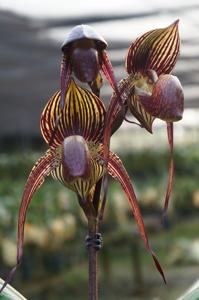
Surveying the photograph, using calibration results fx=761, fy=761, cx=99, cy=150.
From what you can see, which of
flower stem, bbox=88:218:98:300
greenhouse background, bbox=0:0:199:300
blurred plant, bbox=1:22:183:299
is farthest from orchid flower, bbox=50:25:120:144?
greenhouse background, bbox=0:0:199:300

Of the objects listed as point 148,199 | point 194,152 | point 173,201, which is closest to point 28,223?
point 148,199

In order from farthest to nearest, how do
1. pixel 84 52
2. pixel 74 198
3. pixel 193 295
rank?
pixel 74 198
pixel 193 295
pixel 84 52

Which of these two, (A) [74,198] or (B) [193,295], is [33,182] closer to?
(B) [193,295]

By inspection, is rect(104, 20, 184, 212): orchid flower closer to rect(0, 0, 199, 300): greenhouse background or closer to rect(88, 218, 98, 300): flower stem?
rect(88, 218, 98, 300): flower stem

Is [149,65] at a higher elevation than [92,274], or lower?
higher

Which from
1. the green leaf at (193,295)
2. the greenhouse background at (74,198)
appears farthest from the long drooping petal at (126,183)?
the greenhouse background at (74,198)

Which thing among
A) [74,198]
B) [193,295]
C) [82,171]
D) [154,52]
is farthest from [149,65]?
[74,198]

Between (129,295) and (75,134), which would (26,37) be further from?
(75,134)

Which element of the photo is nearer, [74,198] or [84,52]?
[84,52]
